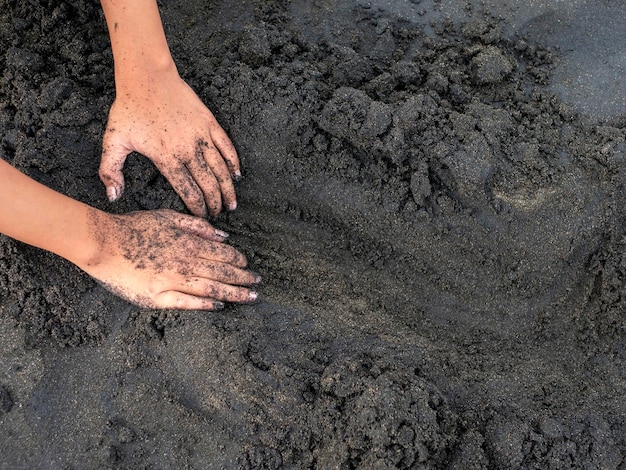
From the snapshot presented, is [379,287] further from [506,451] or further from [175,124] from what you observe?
[175,124]

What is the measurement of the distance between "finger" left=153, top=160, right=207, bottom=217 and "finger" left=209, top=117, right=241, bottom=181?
0.15 meters

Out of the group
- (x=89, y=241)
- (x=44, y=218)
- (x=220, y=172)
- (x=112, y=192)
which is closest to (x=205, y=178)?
(x=220, y=172)

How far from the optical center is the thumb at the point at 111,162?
202cm

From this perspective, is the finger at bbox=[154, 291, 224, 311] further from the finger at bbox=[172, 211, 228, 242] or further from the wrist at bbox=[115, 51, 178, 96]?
the wrist at bbox=[115, 51, 178, 96]

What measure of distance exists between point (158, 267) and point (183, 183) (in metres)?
0.32

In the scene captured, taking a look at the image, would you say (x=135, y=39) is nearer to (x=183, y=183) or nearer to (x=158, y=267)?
(x=183, y=183)

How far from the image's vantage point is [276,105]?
2096 millimetres

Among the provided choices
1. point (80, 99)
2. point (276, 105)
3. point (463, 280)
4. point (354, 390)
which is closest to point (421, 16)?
point (276, 105)

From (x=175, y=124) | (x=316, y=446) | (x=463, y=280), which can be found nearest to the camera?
(x=316, y=446)

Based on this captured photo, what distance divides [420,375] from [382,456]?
13.0 inches

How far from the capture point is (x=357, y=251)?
2.21 metres

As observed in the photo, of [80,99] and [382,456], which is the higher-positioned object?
[80,99]

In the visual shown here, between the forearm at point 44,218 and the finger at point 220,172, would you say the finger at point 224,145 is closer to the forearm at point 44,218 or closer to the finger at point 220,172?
the finger at point 220,172

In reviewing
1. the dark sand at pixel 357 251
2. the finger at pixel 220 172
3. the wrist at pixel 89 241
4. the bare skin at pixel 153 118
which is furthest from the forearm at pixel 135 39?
the wrist at pixel 89 241
